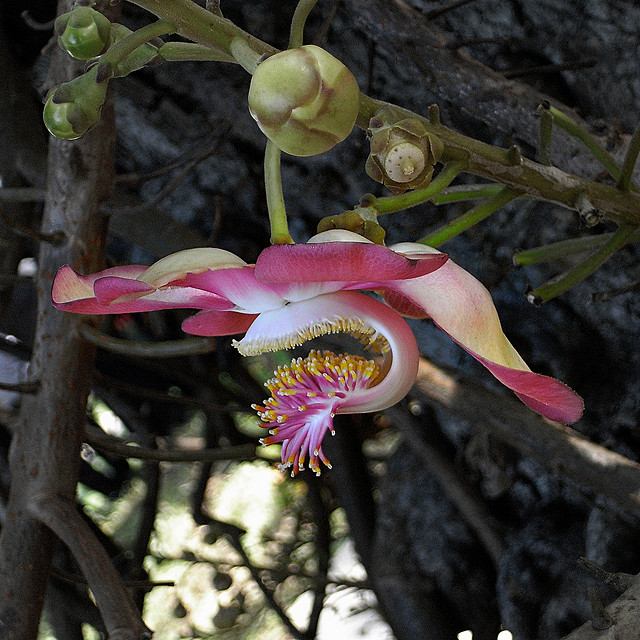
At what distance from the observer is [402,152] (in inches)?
15.9

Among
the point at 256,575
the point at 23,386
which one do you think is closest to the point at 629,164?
the point at 23,386

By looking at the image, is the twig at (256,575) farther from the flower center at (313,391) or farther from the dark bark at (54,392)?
the flower center at (313,391)

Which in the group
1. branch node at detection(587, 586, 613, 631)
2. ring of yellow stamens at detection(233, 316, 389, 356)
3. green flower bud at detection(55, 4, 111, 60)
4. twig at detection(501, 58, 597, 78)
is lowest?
branch node at detection(587, 586, 613, 631)

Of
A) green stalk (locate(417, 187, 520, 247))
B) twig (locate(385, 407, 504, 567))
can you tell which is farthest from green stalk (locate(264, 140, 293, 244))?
twig (locate(385, 407, 504, 567))

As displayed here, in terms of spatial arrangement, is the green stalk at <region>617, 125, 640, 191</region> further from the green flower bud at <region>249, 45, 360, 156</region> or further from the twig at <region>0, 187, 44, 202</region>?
the twig at <region>0, 187, 44, 202</region>

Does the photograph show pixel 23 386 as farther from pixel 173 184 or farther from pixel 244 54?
pixel 244 54

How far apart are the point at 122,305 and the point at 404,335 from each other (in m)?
0.17

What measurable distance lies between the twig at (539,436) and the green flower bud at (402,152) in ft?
1.76

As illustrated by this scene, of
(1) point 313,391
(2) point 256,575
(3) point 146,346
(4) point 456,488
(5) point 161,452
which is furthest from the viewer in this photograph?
(2) point 256,575

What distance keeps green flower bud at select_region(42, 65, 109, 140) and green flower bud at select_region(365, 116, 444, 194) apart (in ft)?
0.48

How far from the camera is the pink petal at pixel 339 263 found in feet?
1.18

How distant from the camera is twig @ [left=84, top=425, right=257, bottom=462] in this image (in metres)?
0.86

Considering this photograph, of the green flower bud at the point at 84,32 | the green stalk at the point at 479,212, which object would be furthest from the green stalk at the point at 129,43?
the green stalk at the point at 479,212

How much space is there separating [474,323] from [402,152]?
101 mm
